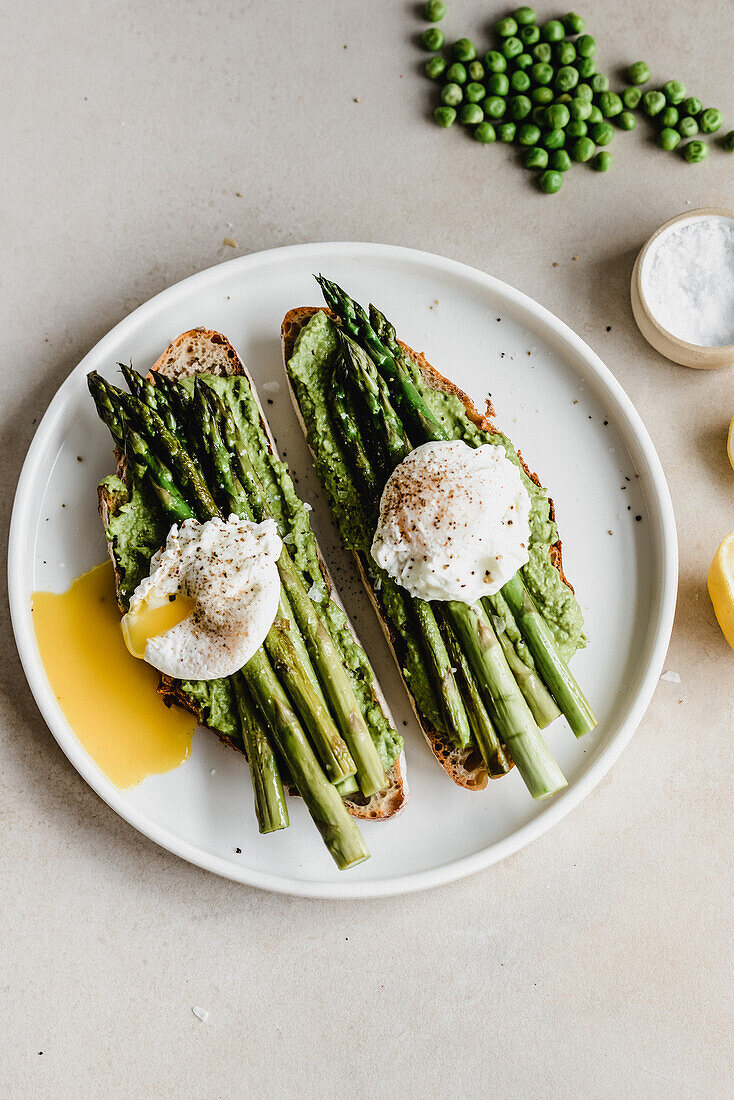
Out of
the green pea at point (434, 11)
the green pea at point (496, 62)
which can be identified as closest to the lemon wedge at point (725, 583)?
the green pea at point (496, 62)

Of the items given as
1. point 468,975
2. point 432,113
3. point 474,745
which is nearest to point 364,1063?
point 468,975

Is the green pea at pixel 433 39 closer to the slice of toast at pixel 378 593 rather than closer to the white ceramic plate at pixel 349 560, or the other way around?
the white ceramic plate at pixel 349 560

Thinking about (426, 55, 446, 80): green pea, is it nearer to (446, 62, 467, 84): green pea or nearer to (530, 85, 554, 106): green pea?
(446, 62, 467, 84): green pea

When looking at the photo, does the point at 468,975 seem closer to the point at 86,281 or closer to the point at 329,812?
the point at 329,812

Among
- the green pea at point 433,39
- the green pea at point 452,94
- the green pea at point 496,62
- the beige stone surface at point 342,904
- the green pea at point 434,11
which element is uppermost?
the green pea at point 434,11

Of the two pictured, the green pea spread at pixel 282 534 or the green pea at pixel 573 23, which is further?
the green pea at pixel 573 23

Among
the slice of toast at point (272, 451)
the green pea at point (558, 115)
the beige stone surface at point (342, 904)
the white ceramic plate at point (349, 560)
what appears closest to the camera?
the slice of toast at point (272, 451)

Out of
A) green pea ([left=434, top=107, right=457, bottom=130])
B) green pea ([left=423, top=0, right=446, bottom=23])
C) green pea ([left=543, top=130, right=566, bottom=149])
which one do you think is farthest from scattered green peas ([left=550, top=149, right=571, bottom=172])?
green pea ([left=423, top=0, right=446, bottom=23])
